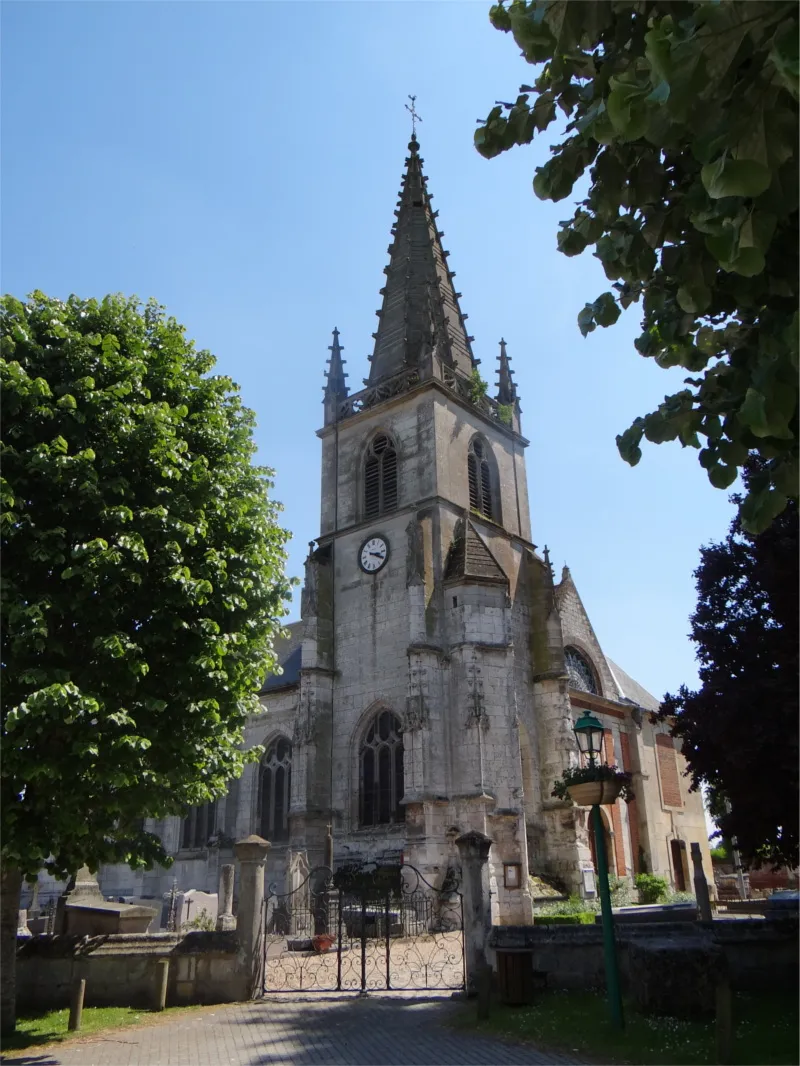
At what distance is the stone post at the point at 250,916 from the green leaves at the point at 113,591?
189 cm

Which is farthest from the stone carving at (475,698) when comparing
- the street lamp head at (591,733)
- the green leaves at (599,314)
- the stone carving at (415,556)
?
the green leaves at (599,314)

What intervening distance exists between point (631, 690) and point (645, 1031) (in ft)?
93.2

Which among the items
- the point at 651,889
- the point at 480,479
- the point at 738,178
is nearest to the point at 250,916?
the point at 738,178

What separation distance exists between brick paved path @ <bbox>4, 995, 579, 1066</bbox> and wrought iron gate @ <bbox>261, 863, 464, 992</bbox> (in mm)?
1413

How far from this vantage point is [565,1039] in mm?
9383

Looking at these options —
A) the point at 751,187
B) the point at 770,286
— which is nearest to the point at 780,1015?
the point at 770,286

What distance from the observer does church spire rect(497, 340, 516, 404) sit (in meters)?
34.1

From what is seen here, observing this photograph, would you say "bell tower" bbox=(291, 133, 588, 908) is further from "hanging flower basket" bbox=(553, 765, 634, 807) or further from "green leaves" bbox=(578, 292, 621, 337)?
"green leaves" bbox=(578, 292, 621, 337)

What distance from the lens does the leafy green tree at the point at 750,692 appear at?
10906mm

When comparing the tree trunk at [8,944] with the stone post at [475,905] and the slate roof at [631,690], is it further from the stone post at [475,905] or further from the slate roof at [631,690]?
the slate roof at [631,690]

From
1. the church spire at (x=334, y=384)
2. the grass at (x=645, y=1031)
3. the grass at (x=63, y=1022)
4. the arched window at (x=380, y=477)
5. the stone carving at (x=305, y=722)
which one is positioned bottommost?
the grass at (x=63, y=1022)

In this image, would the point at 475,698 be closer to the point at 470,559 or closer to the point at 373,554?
the point at 470,559

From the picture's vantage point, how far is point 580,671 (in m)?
31.5

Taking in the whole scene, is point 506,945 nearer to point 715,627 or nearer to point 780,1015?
point 780,1015
